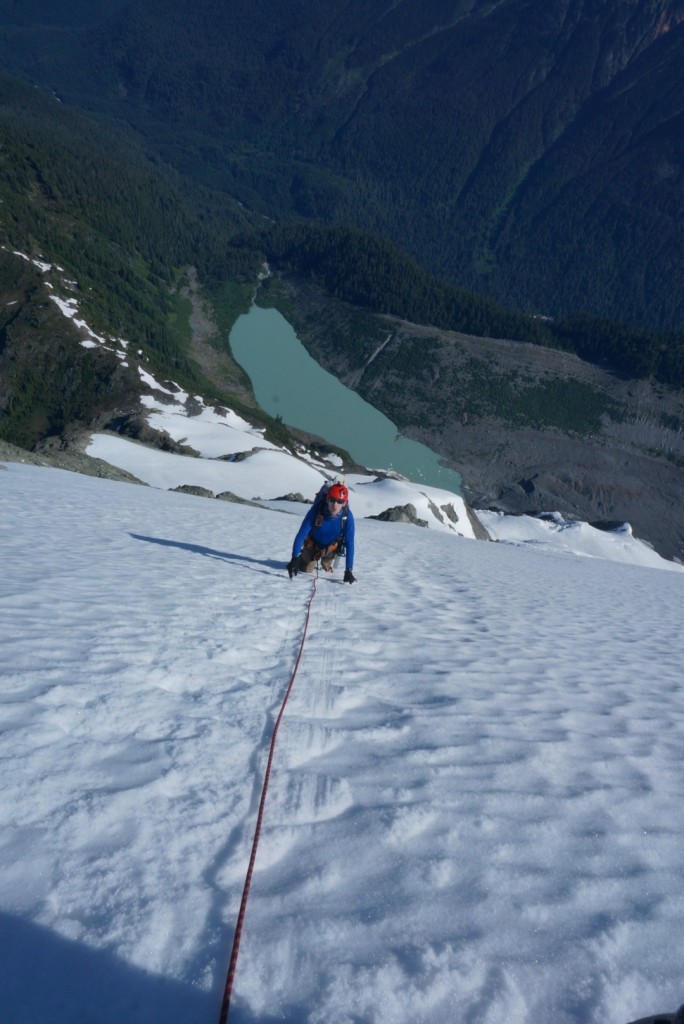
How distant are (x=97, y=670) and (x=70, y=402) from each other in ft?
197

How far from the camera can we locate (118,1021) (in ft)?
6.86

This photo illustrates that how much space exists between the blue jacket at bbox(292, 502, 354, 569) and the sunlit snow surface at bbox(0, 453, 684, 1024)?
2751mm

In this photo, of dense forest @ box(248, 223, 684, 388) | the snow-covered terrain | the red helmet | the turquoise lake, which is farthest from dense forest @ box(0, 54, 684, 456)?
the snow-covered terrain

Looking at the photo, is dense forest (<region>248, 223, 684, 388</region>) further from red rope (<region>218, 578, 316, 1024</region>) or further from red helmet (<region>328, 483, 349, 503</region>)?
red rope (<region>218, 578, 316, 1024</region>)

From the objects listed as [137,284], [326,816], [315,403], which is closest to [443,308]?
[315,403]

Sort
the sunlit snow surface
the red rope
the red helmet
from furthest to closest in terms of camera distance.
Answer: the red helmet
the sunlit snow surface
the red rope

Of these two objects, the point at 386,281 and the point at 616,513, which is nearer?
the point at 616,513

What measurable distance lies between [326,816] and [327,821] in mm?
42

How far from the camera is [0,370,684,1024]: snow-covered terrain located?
7.45 feet

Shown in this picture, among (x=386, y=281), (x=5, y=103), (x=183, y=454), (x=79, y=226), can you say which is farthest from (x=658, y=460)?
(x=5, y=103)

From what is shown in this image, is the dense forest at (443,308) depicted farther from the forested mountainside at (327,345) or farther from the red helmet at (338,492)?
the red helmet at (338,492)

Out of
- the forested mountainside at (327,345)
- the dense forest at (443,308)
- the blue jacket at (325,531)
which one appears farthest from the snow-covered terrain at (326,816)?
the dense forest at (443,308)

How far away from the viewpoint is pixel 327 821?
10.6ft

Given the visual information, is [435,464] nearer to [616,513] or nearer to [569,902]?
[616,513]
